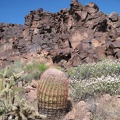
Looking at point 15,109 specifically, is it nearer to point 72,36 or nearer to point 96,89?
point 96,89

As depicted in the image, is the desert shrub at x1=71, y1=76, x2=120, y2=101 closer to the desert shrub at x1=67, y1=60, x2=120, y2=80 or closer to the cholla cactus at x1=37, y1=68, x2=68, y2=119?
the cholla cactus at x1=37, y1=68, x2=68, y2=119

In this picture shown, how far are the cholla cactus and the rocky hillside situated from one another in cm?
728

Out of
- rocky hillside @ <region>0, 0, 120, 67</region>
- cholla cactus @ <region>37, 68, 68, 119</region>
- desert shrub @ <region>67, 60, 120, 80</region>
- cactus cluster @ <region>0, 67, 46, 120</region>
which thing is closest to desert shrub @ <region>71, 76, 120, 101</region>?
cholla cactus @ <region>37, 68, 68, 119</region>

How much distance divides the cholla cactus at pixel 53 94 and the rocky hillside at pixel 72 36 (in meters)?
7.28

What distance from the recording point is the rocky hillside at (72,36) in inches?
547

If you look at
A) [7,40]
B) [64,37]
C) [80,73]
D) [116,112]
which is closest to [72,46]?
[64,37]

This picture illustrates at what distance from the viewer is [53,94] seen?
5.94 metres

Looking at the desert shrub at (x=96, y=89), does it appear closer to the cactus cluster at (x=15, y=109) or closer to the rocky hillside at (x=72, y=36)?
the cactus cluster at (x=15, y=109)

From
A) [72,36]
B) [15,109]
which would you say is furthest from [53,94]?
[72,36]

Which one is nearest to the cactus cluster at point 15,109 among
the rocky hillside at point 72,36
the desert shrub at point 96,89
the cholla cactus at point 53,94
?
the cholla cactus at point 53,94

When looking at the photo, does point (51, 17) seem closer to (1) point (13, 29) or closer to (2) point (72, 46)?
(2) point (72, 46)

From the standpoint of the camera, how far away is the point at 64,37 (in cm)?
1680

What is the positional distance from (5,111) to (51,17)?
17504 mm

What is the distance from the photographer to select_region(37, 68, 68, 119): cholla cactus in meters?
5.95
